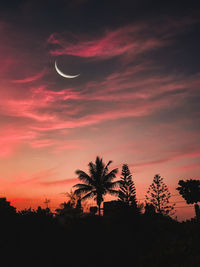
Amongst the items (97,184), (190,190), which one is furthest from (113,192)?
(190,190)

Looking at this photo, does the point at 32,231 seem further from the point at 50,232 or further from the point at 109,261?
the point at 109,261

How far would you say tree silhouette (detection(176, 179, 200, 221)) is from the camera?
42219 millimetres

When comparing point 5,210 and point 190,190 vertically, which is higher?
point 190,190

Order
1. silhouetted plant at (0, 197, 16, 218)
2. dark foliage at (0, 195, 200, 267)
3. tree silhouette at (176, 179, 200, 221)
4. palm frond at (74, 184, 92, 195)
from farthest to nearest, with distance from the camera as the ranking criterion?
tree silhouette at (176, 179, 200, 221) → palm frond at (74, 184, 92, 195) → silhouetted plant at (0, 197, 16, 218) → dark foliage at (0, 195, 200, 267)

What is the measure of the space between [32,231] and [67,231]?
1922 mm

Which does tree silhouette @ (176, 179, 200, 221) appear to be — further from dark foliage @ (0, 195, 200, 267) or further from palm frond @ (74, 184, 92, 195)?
dark foliage @ (0, 195, 200, 267)

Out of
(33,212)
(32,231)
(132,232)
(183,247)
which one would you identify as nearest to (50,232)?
(32,231)

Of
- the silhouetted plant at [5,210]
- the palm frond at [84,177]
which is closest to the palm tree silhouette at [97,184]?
the palm frond at [84,177]

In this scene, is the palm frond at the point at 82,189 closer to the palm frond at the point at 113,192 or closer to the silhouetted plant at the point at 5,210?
the palm frond at the point at 113,192

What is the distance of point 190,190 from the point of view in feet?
141

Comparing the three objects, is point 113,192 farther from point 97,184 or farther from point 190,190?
point 190,190

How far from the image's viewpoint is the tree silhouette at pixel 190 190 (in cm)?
4222

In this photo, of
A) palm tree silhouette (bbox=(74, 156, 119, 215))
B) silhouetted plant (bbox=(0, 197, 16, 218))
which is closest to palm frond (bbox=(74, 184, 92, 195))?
palm tree silhouette (bbox=(74, 156, 119, 215))

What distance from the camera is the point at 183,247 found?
10617mm
